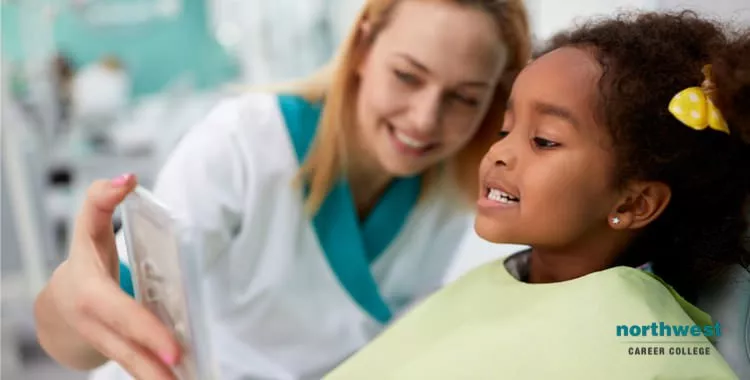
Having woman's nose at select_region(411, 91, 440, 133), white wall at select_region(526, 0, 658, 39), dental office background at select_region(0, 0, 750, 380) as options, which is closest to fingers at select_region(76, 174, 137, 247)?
dental office background at select_region(0, 0, 750, 380)

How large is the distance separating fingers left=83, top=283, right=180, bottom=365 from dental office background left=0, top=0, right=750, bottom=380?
173 mm

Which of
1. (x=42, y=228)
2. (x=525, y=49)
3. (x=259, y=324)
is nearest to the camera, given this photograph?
(x=525, y=49)

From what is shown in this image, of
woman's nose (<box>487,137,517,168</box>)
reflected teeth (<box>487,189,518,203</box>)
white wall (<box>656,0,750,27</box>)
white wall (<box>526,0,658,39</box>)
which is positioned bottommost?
reflected teeth (<box>487,189,518,203</box>)

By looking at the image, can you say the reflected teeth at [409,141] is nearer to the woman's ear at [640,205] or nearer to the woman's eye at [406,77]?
the woman's eye at [406,77]

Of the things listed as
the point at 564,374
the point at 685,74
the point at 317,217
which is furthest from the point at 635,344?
the point at 317,217

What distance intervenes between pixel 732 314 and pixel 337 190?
1.12 ft

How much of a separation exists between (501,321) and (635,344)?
0.35ft

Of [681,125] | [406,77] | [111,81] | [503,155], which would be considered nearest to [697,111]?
[681,125]

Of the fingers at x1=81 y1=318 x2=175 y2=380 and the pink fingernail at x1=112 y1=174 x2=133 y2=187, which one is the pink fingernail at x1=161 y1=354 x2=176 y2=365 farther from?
the pink fingernail at x1=112 y1=174 x2=133 y2=187

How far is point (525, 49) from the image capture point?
60 centimetres

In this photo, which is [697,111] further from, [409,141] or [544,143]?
[409,141]

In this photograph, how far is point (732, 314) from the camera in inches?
21.6

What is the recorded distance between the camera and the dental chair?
543 mm

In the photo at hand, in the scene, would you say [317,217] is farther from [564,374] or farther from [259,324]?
[564,374]
